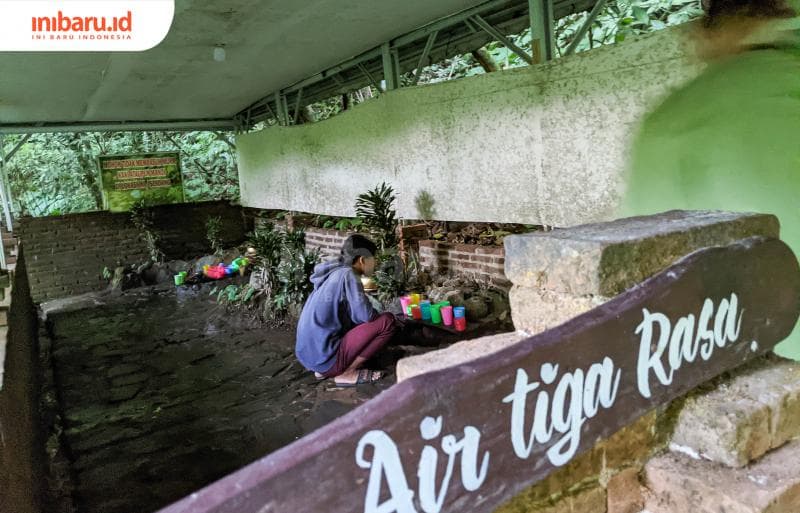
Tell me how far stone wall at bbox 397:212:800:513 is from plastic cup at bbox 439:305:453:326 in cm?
390

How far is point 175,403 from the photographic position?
475 centimetres

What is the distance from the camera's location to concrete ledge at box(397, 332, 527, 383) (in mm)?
1716

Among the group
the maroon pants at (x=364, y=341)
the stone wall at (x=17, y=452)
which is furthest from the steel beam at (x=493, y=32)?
the stone wall at (x=17, y=452)

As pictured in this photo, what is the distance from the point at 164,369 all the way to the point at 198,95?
17.7 ft

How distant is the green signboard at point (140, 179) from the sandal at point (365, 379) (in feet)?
30.6

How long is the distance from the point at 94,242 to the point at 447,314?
937 cm

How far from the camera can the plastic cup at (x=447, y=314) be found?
5.74 meters

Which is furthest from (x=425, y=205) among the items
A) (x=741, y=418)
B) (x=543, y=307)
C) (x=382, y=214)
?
(x=741, y=418)

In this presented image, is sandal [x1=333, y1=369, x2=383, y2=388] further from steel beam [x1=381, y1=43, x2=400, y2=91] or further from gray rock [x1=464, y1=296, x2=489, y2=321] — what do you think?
steel beam [x1=381, y1=43, x2=400, y2=91]

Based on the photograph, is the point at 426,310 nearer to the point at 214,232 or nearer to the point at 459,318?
the point at 459,318

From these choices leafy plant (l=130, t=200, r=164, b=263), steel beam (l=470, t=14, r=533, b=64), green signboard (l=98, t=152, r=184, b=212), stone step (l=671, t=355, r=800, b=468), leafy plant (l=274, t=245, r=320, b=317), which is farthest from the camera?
leafy plant (l=130, t=200, r=164, b=263)

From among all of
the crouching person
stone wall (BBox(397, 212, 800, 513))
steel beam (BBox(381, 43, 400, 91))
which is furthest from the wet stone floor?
steel beam (BBox(381, 43, 400, 91))

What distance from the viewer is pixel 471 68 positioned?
11.1 metres

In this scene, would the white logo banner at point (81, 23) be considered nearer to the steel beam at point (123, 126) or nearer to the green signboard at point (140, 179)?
the steel beam at point (123, 126)
